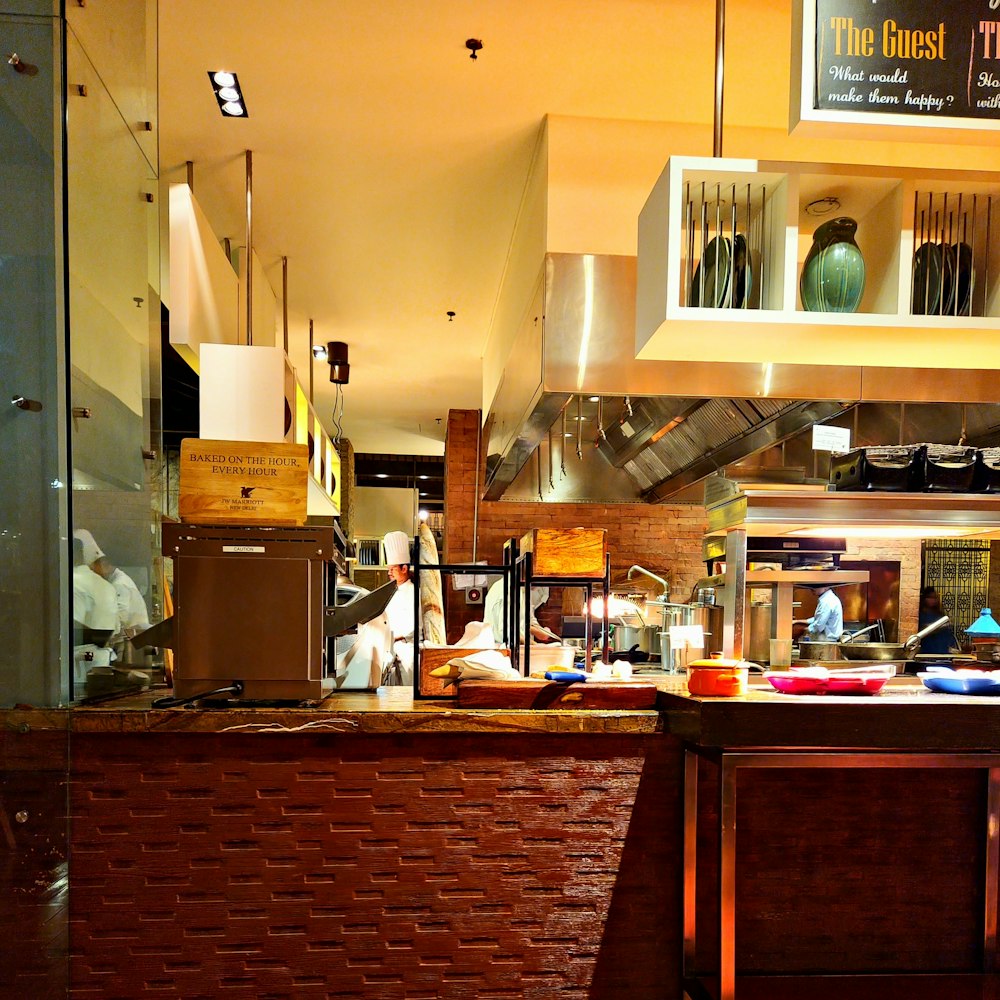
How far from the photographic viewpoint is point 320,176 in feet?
12.5

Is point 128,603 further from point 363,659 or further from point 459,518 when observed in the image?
point 459,518

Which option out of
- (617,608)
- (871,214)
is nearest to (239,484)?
(871,214)

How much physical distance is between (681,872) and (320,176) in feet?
10.5

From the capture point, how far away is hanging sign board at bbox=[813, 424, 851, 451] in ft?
10.2

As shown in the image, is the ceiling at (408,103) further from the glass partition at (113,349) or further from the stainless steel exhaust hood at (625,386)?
the stainless steel exhaust hood at (625,386)

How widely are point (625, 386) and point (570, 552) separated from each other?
0.85 m

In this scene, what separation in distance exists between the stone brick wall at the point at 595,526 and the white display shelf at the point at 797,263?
4404mm

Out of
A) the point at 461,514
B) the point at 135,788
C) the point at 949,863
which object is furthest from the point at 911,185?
the point at 461,514

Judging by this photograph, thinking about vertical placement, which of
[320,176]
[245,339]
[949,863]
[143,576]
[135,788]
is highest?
[320,176]

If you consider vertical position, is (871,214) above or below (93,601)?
above

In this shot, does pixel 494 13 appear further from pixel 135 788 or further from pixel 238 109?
pixel 135 788

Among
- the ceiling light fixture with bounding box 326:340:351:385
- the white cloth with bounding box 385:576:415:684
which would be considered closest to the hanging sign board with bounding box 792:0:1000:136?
the white cloth with bounding box 385:576:415:684

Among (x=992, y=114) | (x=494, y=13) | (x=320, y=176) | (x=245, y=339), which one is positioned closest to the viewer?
(x=992, y=114)

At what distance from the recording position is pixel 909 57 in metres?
1.97
